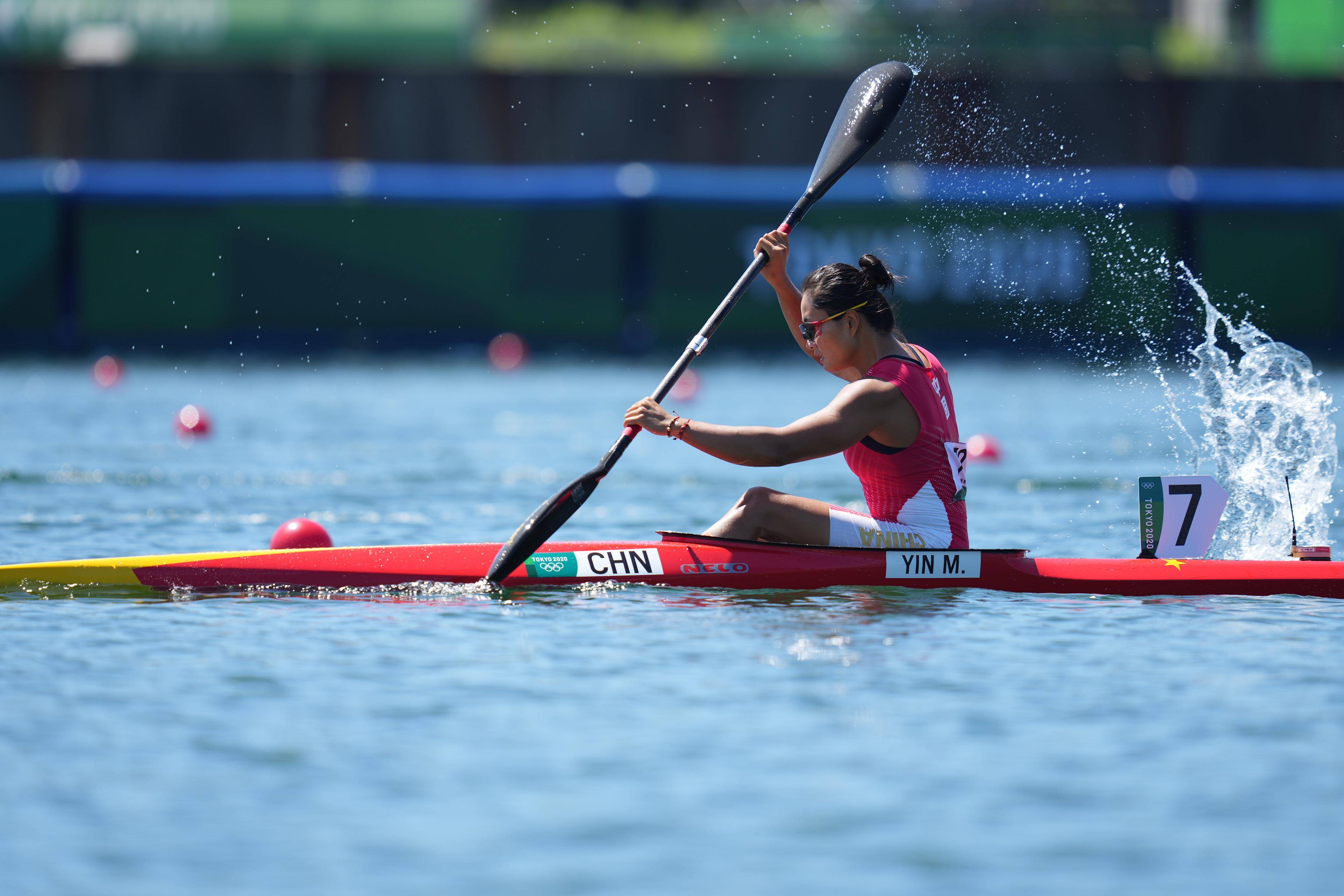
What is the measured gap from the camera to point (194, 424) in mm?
14492

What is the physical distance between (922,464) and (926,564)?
1.34 ft

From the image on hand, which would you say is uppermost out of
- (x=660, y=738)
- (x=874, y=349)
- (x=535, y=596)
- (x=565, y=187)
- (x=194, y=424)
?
(x=565, y=187)

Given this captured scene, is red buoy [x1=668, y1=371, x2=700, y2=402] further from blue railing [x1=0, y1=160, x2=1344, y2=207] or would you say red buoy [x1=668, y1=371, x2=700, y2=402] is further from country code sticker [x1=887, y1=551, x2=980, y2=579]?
country code sticker [x1=887, y1=551, x2=980, y2=579]

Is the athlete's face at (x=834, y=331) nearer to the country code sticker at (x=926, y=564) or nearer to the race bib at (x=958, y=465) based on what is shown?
the race bib at (x=958, y=465)

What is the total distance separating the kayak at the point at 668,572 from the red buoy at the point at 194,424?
7.01 m

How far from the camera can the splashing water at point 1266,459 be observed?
8.63m

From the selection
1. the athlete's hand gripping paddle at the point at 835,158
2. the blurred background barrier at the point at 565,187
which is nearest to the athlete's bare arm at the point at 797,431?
the athlete's hand gripping paddle at the point at 835,158

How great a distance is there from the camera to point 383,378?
19.8 meters

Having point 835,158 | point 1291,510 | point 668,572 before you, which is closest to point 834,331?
point 668,572

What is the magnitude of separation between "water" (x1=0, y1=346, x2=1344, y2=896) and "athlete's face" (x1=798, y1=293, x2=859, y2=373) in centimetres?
95

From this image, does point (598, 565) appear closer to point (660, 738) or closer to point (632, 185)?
point (660, 738)

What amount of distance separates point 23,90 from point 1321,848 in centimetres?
2288

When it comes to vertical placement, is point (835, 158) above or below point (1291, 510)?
above

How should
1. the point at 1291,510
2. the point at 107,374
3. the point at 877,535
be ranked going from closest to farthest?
the point at 877,535, the point at 1291,510, the point at 107,374
